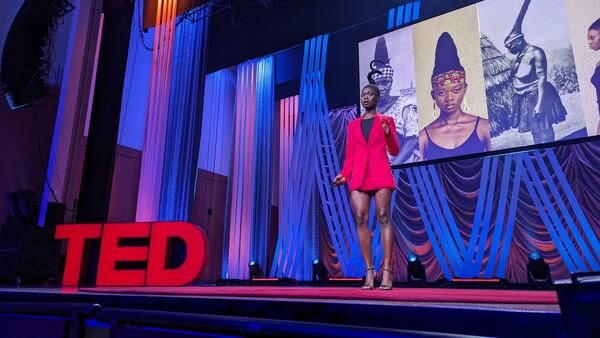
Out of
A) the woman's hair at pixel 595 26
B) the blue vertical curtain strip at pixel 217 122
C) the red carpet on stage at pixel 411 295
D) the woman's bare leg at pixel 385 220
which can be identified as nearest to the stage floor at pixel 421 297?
the red carpet on stage at pixel 411 295

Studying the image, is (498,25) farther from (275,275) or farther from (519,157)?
(275,275)

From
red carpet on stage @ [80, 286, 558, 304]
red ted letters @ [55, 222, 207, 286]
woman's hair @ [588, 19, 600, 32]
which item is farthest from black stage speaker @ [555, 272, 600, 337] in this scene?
woman's hair @ [588, 19, 600, 32]

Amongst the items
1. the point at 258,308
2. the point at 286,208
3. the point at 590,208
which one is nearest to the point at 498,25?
the point at 590,208

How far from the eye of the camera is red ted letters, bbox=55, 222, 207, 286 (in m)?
3.14

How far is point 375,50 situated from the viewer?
6.34 meters

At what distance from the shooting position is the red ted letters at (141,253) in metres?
3.14

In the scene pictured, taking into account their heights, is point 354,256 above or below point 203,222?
below

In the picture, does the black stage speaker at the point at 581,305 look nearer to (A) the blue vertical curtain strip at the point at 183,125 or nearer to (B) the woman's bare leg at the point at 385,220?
(B) the woman's bare leg at the point at 385,220

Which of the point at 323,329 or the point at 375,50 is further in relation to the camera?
the point at 375,50

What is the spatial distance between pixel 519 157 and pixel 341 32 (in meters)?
3.88

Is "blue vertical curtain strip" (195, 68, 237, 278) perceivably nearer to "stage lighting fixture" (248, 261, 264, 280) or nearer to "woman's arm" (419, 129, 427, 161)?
"stage lighting fixture" (248, 261, 264, 280)

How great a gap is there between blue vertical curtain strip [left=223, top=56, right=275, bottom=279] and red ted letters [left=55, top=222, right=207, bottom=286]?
14.4 feet

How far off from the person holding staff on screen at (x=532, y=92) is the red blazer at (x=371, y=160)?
2958 mm

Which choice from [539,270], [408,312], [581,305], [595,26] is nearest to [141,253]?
[408,312]
